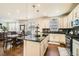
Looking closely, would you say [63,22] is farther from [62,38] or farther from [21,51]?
[21,51]

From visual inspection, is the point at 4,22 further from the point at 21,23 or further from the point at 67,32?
the point at 67,32

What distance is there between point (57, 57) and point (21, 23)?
3.13 ft

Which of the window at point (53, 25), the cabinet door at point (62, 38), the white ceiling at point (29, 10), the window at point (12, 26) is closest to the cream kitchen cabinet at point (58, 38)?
the cabinet door at point (62, 38)

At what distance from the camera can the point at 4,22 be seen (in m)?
1.96

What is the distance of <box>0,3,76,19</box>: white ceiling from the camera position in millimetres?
1960

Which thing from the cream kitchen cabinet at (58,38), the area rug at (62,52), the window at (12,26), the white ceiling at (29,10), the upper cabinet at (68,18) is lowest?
the area rug at (62,52)

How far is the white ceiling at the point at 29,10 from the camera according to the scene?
1.96 metres

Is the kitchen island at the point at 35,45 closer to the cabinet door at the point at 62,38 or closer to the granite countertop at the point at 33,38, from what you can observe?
the granite countertop at the point at 33,38

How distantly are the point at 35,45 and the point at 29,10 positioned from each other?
27.1 inches

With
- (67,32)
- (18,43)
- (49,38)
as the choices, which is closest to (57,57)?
(49,38)

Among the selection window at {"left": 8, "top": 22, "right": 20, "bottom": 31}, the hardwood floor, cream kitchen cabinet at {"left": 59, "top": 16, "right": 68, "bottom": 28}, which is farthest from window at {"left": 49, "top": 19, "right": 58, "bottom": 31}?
window at {"left": 8, "top": 22, "right": 20, "bottom": 31}

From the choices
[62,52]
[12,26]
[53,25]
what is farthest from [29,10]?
[62,52]

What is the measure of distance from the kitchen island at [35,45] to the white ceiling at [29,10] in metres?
0.44

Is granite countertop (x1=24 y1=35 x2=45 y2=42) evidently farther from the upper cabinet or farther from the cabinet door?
the upper cabinet
